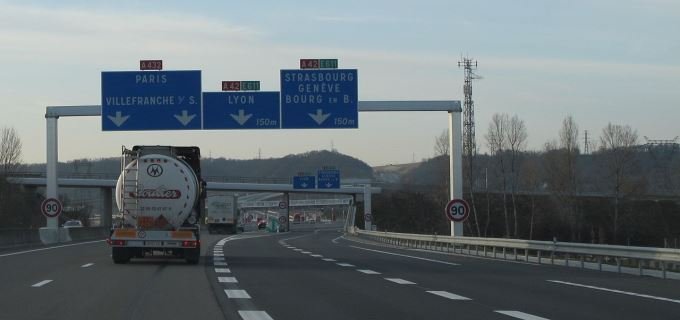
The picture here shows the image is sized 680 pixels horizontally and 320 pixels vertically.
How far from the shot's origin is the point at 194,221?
26.5 m

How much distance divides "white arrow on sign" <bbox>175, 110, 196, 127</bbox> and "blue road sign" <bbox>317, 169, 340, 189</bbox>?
45.1m

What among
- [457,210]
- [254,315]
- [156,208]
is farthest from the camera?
[457,210]

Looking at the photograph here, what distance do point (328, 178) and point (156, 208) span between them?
54503mm

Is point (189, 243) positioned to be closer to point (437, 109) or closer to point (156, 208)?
point (156, 208)

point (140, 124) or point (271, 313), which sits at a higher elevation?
point (140, 124)

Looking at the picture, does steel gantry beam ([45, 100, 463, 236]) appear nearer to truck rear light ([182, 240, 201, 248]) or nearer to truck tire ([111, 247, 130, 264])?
truck tire ([111, 247, 130, 264])

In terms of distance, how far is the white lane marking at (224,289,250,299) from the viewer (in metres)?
15.4

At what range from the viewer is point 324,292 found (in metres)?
16.7

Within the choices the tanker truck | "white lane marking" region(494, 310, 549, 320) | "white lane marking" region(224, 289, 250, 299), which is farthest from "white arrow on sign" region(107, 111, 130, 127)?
"white lane marking" region(494, 310, 549, 320)

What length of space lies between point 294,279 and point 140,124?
16.9 metres

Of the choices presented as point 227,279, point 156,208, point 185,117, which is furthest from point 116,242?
point 185,117

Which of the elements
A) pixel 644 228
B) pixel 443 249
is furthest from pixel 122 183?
pixel 644 228

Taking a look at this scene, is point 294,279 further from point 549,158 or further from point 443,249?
point 549,158

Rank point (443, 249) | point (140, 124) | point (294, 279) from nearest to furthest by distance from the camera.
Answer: point (294, 279) → point (140, 124) → point (443, 249)
